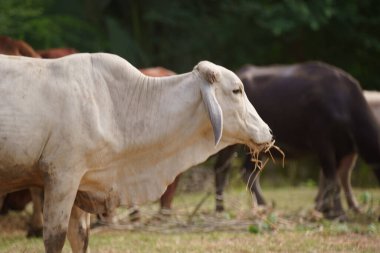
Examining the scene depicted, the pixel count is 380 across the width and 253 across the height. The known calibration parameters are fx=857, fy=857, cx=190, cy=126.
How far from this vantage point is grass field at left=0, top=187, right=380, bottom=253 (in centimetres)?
741

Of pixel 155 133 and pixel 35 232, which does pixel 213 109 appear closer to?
pixel 155 133

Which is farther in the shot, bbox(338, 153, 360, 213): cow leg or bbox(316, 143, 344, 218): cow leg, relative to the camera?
bbox(338, 153, 360, 213): cow leg

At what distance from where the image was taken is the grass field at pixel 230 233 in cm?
741

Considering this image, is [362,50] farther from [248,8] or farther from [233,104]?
[233,104]

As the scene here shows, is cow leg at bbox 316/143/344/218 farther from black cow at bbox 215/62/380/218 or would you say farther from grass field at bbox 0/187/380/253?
grass field at bbox 0/187/380/253

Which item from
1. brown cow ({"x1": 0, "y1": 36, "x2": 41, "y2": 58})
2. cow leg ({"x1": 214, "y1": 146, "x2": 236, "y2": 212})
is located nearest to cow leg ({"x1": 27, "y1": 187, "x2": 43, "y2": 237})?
brown cow ({"x1": 0, "y1": 36, "x2": 41, "y2": 58})

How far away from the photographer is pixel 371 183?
1464 centimetres

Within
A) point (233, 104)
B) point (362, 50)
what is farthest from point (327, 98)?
point (362, 50)

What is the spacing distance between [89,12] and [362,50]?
207 inches

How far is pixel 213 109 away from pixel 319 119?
4332mm

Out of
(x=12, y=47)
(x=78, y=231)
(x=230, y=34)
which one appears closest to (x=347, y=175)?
(x=12, y=47)

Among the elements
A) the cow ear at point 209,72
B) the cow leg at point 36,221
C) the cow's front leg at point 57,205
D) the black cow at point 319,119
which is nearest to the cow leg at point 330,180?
the black cow at point 319,119

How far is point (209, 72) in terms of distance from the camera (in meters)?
5.96

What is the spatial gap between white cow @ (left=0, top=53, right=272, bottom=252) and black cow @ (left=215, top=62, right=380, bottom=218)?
3.81 meters
